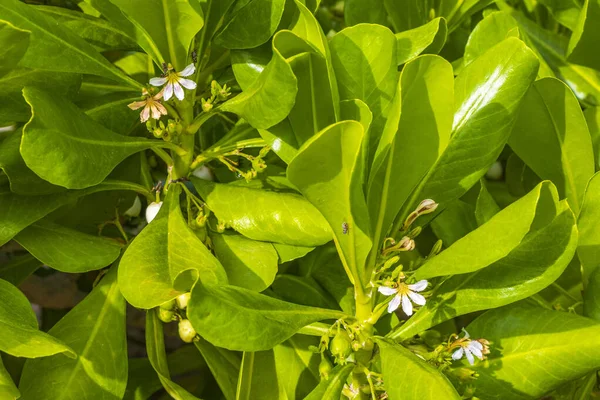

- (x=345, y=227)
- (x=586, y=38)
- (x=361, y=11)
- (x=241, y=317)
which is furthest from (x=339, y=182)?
(x=586, y=38)

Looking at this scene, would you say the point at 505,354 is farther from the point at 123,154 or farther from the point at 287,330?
the point at 123,154

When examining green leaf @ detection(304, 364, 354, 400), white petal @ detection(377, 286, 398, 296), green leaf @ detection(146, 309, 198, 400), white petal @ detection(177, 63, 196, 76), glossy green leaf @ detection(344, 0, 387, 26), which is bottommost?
green leaf @ detection(146, 309, 198, 400)

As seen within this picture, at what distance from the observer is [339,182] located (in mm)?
973

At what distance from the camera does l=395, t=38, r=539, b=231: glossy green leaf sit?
111 cm

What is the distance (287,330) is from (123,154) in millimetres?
391

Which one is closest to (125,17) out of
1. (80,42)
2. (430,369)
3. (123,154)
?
(80,42)

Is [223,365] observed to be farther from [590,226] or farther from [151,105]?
[590,226]

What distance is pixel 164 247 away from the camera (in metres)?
1.16

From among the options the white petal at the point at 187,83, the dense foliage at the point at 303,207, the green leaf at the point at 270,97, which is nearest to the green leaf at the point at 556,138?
the dense foliage at the point at 303,207

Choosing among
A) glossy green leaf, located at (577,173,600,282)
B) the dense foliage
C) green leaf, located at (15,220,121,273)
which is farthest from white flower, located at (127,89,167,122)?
glossy green leaf, located at (577,173,600,282)

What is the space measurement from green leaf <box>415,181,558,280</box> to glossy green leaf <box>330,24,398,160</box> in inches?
7.9

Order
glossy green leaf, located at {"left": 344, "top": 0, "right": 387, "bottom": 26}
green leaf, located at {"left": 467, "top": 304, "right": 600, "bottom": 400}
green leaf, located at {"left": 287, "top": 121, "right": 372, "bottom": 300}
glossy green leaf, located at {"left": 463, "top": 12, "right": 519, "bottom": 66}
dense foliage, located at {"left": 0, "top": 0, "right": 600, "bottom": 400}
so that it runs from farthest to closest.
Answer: glossy green leaf, located at {"left": 344, "top": 0, "right": 387, "bottom": 26} < glossy green leaf, located at {"left": 463, "top": 12, "right": 519, "bottom": 66} < green leaf, located at {"left": 467, "top": 304, "right": 600, "bottom": 400} < dense foliage, located at {"left": 0, "top": 0, "right": 600, "bottom": 400} < green leaf, located at {"left": 287, "top": 121, "right": 372, "bottom": 300}

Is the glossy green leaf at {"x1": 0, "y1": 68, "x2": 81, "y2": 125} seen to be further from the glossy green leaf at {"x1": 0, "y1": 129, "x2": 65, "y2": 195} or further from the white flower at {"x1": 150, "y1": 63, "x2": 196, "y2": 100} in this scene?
the white flower at {"x1": 150, "y1": 63, "x2": 196, "y2": 100}

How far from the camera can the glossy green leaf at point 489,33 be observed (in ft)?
4.35
